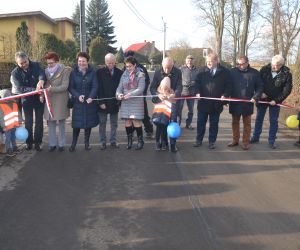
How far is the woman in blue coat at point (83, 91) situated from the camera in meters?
7.19

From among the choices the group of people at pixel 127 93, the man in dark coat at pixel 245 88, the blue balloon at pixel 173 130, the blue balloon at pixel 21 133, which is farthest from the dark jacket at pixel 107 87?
the man in dark coat at pixel 245 88

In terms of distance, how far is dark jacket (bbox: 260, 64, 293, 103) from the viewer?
7.56m

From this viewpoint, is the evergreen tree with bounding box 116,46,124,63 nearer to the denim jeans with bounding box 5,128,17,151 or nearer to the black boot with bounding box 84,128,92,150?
the black boot with bounding box 84,128,92,150

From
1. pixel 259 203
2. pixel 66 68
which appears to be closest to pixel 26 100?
pixel 66 68

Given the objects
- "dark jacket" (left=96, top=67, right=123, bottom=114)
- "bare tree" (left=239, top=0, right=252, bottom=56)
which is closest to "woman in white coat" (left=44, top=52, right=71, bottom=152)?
"dark jacket" (left=96, top=67, right=123, bottom=114)

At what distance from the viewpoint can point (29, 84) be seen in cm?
721

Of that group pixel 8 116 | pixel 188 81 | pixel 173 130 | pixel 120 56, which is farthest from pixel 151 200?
pixel 120 56

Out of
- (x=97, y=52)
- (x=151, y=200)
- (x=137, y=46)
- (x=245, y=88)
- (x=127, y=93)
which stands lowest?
(x=151, y=200)

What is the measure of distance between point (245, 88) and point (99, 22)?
187 feet

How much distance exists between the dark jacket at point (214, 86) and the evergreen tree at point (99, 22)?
54.7 m

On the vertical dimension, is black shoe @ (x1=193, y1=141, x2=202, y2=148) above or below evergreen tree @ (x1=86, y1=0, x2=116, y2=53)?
below

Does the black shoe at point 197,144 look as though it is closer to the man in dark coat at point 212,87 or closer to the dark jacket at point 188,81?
the man in dark coat at point 212,87

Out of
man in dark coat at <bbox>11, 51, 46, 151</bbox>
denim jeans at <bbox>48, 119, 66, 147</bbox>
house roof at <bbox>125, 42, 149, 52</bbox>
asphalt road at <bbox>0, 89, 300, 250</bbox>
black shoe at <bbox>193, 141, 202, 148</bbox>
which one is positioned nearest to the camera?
asphalt road at <bbox>0, 89, 300, 250</bbox>

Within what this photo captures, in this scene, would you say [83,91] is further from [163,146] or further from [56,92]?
[163,146]
